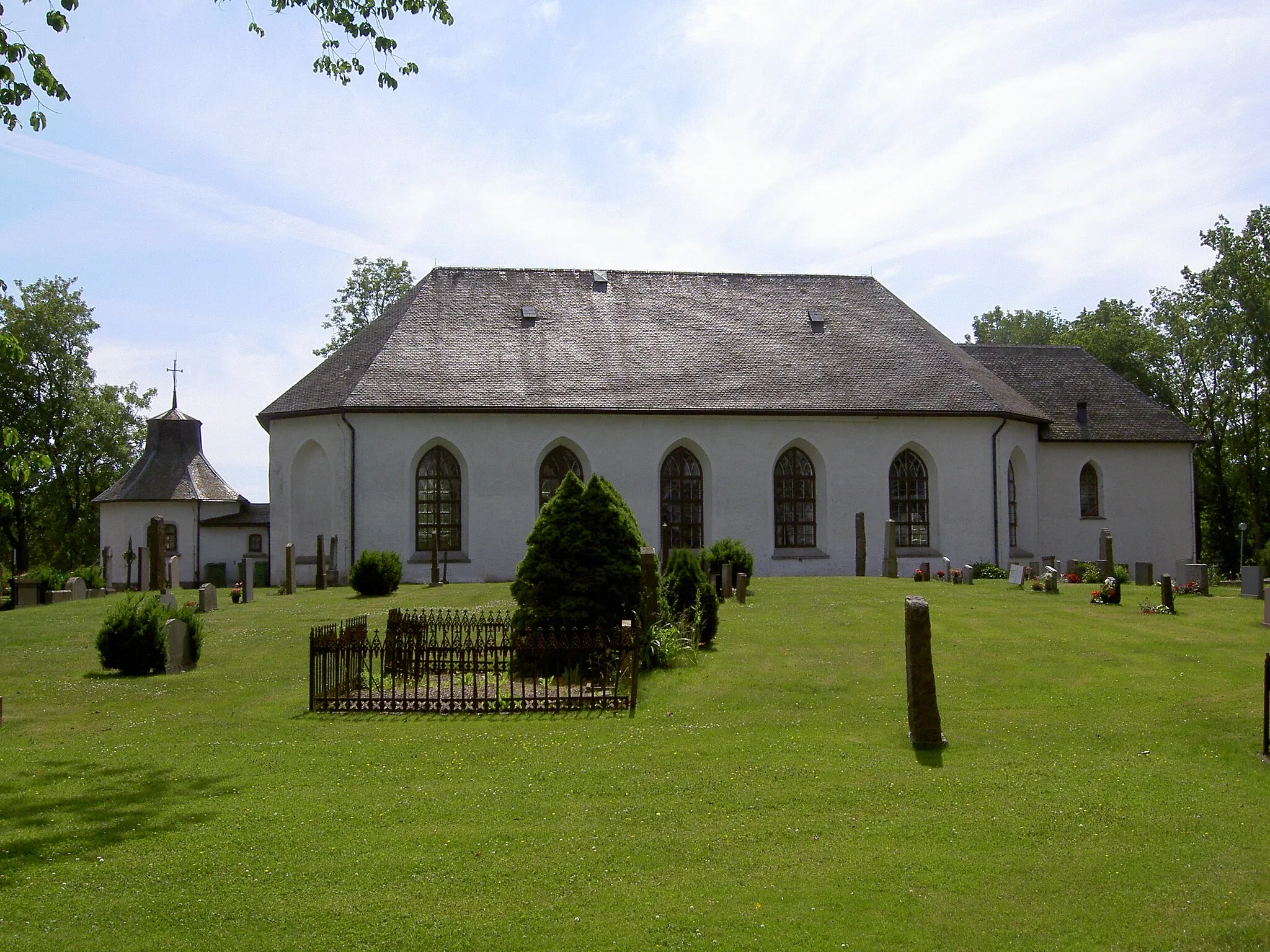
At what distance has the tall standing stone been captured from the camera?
30.0 metres

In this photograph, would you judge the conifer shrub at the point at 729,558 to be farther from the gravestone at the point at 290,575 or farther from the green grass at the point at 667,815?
the gravestone at the point at 290,575

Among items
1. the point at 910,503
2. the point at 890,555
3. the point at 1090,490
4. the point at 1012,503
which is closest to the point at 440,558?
the point at 890,555

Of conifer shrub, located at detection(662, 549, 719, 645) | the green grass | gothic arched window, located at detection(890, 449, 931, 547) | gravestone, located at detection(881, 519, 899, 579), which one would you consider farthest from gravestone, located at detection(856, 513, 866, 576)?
the green grass

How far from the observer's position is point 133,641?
1522cm

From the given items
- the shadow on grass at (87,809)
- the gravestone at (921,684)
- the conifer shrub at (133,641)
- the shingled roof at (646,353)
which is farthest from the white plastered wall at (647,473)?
the gravestone at (921,684)

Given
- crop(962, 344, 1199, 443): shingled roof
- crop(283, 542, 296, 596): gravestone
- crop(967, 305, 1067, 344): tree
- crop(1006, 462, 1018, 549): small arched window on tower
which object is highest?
crop(967, 305, 1067, 344): tree

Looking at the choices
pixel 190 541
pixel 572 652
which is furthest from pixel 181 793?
pixel 190 541

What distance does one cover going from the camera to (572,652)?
13.8 metres

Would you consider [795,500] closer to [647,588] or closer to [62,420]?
[647,588]

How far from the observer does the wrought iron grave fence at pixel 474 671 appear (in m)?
12.4

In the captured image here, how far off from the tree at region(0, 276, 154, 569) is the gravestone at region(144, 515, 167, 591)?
2576cm

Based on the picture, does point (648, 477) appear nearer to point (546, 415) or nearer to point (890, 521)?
point (546, 415)

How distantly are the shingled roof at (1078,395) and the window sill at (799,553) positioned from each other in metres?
9.45

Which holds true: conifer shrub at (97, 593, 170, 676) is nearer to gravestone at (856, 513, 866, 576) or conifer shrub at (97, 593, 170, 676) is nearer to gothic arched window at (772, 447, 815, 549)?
gothic arched window at (772, 447, 815, 549)
